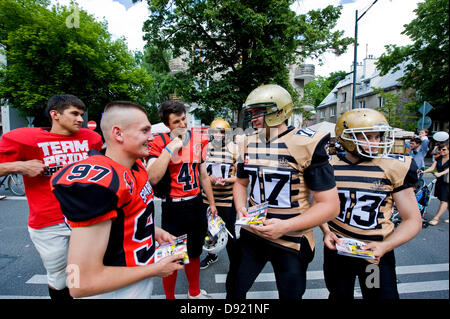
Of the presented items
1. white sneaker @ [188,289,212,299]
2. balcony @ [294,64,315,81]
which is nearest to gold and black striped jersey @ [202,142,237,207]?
white sneaker @ [188,289,212,299]

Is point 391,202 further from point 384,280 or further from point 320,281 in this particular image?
point 320,281

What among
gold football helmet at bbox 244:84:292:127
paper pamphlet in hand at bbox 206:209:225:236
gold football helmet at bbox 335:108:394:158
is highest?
gold football helmet at bbox 244:84:292:127

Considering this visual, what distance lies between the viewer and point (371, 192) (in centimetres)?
186

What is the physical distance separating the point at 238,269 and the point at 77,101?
2642mm

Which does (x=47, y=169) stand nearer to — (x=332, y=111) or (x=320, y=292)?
(x=320, y=292)

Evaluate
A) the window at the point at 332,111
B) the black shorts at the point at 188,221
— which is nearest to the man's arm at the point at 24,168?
the black shorts at the point at 188,221

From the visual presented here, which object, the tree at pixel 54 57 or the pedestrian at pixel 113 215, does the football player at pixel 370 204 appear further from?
the tree at pixel 54 57

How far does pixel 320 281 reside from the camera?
323 cm

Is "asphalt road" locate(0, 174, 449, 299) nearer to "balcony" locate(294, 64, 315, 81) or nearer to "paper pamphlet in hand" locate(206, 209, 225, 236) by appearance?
"paper pamphlet in hand" locate(206, 209, 225, 236)

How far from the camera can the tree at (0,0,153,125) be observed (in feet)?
42.2

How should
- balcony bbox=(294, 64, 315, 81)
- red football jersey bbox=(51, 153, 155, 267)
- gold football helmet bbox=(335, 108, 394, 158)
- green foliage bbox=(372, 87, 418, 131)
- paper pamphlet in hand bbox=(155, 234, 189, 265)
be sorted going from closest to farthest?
red football jersey bbox=(51, 153, 155, 267) → paper pamphlet in hand bbox=(155, 234, 189, 265) → gold football helmet bbox=(335, 108, 394, 158) → green foliage bbox=(372, 87, 418, 131) → balcony bbox=(294, 64, 315, 81)

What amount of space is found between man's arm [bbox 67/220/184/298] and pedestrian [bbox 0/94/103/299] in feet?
5.42

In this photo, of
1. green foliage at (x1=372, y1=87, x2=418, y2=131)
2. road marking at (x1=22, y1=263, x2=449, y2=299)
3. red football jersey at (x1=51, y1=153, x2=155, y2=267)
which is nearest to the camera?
red football jersey at (x1=51, y1=153, x2=155, y2=267)
